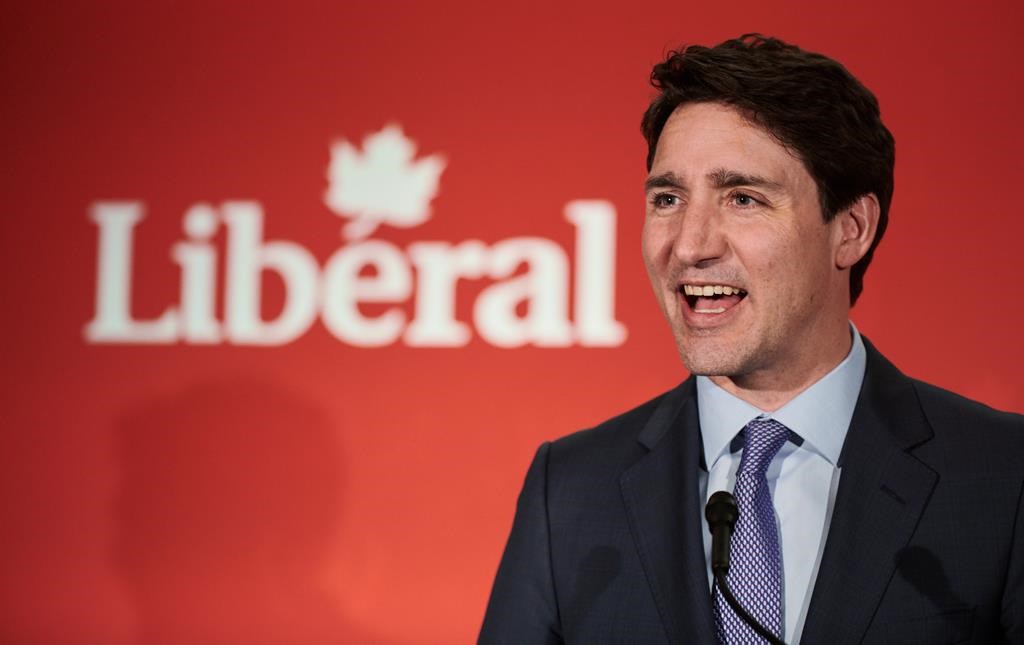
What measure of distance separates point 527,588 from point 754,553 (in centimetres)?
30

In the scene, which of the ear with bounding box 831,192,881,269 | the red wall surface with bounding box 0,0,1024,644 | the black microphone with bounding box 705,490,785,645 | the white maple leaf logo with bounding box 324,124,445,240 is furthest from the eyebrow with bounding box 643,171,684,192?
the white maple leaf logo with bounding box 324,124,445,240

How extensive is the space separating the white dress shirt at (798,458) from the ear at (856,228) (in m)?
0.14

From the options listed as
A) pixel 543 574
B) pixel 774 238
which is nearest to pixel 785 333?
pixel 774 238

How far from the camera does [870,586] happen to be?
137cm

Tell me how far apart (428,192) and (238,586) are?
1.03 m

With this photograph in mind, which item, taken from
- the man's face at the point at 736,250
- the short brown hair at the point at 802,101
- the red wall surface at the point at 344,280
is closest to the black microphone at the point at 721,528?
the man's face at the point at 736,250

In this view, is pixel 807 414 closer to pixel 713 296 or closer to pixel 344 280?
pixel 713 296

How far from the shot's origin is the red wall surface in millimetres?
2652

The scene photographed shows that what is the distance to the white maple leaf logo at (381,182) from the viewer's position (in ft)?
9.09

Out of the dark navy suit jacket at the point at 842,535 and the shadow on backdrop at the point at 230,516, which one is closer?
the dark navy suit jacket at the point at 842,535

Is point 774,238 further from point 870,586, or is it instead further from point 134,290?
point 134,290

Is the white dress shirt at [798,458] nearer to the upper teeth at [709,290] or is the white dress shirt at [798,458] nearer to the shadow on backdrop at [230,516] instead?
the upper teeth at [709,290]

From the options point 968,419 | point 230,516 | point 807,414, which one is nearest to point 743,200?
point 807,414

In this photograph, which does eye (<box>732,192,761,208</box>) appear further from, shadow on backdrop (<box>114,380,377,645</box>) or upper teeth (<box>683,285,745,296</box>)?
shadow on backdrop (<box>114,380,377,645</box>)
